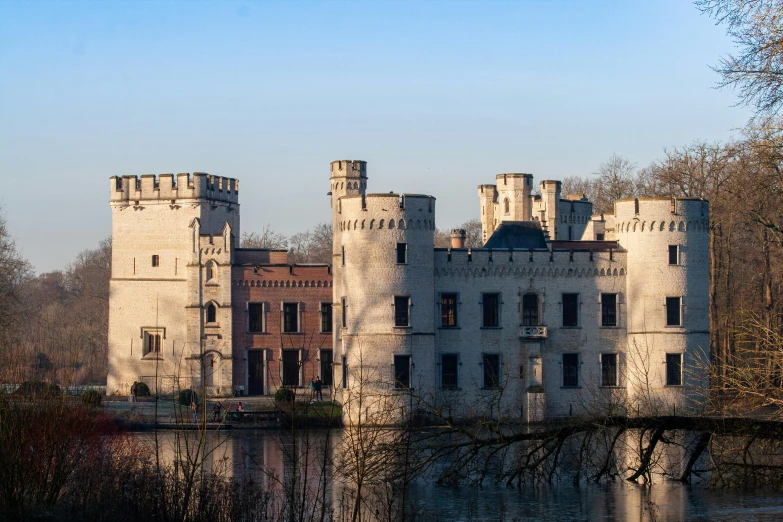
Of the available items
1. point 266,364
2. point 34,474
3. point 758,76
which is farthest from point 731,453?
point 266,364

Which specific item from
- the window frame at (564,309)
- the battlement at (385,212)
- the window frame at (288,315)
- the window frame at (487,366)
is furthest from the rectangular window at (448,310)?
the window frame at (288,315)

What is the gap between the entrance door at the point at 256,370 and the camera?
160 feet

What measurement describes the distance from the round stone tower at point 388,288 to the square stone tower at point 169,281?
30.9ft

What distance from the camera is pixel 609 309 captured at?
42.1m

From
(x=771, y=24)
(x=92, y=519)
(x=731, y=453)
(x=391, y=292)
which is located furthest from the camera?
(x=391, y=292)

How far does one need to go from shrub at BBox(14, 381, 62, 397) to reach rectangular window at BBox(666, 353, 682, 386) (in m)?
24.3

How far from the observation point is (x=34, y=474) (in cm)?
2080

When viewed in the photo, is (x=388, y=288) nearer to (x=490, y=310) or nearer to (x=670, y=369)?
(x=490, y=310)

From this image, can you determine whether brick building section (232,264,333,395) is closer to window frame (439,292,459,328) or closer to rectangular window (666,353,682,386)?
window frame (439,292,459,328)

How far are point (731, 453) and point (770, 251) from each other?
32570mm

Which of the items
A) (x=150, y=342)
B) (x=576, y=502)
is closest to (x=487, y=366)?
(x=150, y=342)

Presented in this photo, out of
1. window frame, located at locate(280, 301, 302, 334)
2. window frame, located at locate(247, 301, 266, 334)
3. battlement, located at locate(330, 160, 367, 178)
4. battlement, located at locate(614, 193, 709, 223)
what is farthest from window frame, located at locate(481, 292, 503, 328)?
window frame, located at locate(247, 301, 266, 334)

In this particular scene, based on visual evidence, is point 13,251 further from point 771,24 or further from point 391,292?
point 771,24

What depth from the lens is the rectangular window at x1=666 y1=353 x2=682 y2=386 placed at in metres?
41.0
